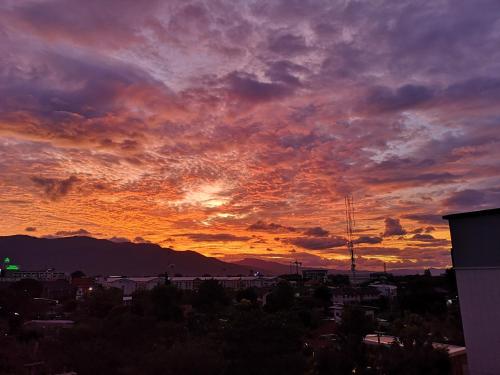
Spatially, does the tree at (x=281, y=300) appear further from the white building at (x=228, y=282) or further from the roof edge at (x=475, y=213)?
the white building at (x=228, y=282)

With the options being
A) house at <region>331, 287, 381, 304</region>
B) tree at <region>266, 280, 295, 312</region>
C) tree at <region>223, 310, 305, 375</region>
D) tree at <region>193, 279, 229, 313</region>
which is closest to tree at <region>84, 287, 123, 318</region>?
tree at <region>193, 279, 229, 313</region>

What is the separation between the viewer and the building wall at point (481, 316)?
72.6 ft

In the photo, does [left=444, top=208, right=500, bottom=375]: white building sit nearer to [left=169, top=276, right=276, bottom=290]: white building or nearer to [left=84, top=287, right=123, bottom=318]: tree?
[left=84, top=287, right=123, bottom=318]: tree

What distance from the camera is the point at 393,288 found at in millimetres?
121188

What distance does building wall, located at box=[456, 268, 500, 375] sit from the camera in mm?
22125

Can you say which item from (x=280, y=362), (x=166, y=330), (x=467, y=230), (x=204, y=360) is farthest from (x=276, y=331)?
(x=166, y=330)

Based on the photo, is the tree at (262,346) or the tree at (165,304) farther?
the tree at (165,304)

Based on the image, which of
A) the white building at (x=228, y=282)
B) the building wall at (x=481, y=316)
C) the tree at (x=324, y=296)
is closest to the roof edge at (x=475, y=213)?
the building wall at (x=481, y=316)

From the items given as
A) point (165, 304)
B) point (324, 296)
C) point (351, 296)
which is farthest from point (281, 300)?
point (351, 296)

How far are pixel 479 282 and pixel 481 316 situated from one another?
6.01ft

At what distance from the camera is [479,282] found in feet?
74.6

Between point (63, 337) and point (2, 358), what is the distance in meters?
5.63

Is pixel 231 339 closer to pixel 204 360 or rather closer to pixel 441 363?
pixel 204 360

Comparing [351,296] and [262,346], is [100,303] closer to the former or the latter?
[262,346]
